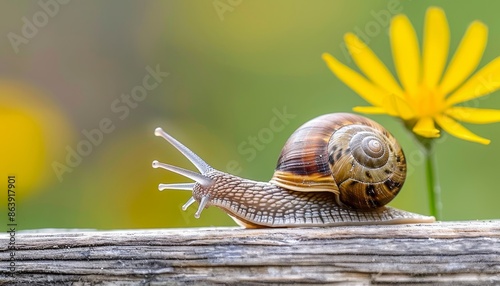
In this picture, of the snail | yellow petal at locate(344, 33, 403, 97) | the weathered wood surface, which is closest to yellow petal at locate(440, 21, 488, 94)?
yellow petal at locate(344, 33, 403, 97)

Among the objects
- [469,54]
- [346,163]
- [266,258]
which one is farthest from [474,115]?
[266,258]

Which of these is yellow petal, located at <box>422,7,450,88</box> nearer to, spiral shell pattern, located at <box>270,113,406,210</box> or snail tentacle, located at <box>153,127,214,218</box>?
spiral shell pattern, located at <box>270,113,406,210</box>

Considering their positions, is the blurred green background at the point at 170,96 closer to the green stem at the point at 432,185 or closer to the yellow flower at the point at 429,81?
the yellow flower at the point at 429,81

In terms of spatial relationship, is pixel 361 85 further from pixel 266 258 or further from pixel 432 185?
pixel 266 258

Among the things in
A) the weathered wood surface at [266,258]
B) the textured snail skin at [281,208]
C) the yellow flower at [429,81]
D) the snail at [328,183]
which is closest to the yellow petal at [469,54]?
the yellow flower at [429,81]

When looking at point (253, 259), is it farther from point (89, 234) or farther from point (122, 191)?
point (122, 191)

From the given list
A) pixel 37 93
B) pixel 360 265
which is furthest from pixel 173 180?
pixel 360 265
